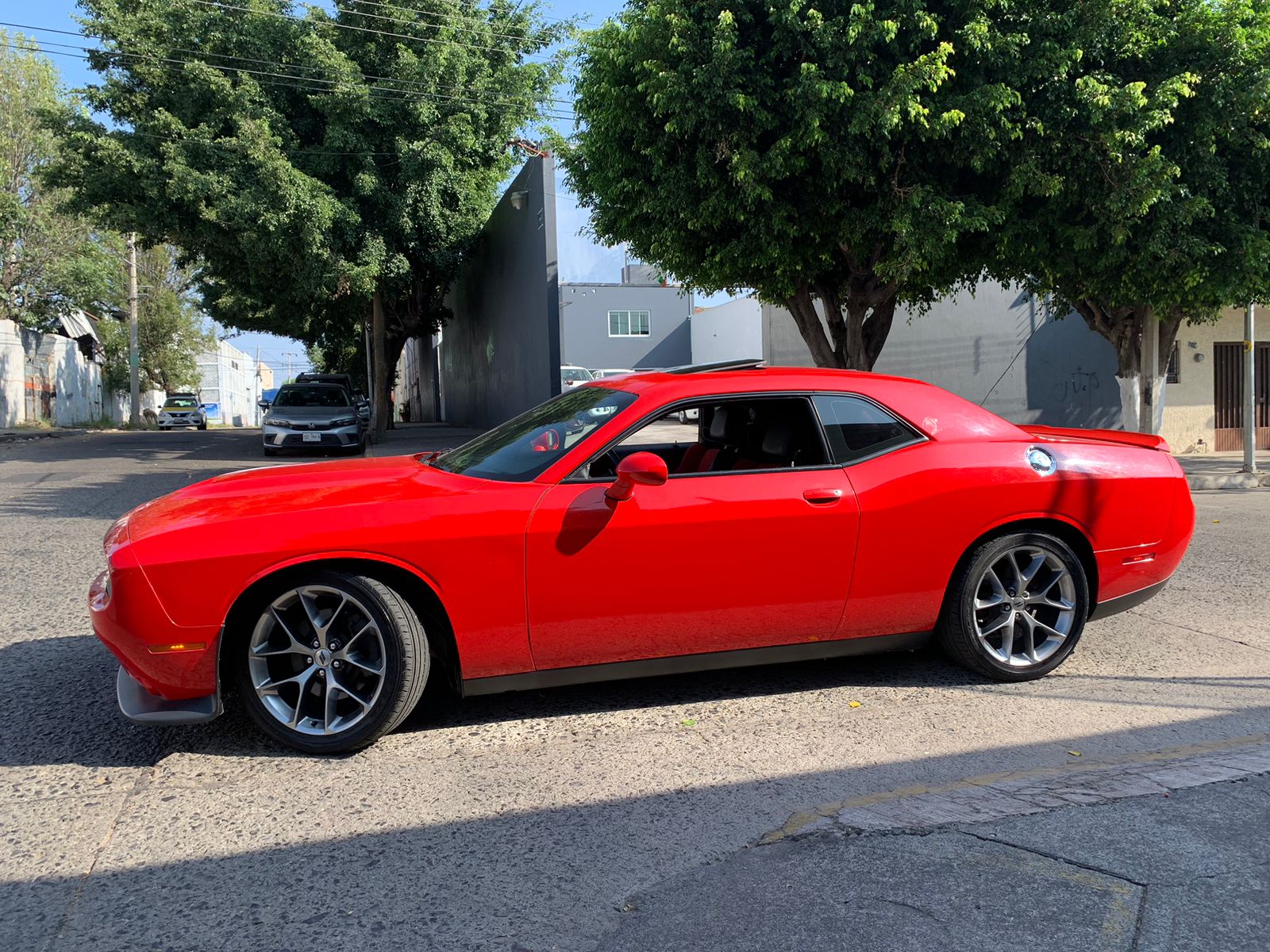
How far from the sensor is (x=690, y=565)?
13.5 ft

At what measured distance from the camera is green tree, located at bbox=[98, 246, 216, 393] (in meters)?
50.0

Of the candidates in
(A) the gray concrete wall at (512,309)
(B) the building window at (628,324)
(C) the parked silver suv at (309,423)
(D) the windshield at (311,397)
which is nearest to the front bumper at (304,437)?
(C) the parked silver suv at (309,423)

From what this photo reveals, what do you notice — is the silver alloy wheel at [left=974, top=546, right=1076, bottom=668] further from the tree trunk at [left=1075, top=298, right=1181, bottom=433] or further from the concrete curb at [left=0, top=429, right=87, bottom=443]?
the concrete curb at [left=0, top=429, right=87, bottom=443]

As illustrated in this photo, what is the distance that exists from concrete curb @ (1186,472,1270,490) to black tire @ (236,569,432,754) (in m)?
13.4

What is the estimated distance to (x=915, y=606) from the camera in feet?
14.8

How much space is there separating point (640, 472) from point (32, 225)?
3833 centimetres

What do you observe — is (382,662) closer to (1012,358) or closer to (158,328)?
(1012,358)

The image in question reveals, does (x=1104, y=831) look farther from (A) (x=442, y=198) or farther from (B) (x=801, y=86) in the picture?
(A) (x=442, y=198)

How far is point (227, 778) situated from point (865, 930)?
236 centimetres

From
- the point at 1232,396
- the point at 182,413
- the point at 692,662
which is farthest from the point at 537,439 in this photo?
the point at 182,413

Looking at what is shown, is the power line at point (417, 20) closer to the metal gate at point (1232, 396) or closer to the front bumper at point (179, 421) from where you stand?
the metal gate at point (1232, 396)

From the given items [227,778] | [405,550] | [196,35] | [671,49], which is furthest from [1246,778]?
[196,35]

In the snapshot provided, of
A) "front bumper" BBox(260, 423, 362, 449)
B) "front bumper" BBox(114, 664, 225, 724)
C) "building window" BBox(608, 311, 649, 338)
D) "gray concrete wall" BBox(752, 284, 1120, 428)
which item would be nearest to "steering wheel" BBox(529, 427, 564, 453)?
"front bumper" BBox(114, 664, 225, 724)

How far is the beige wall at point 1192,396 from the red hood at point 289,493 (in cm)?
2094
